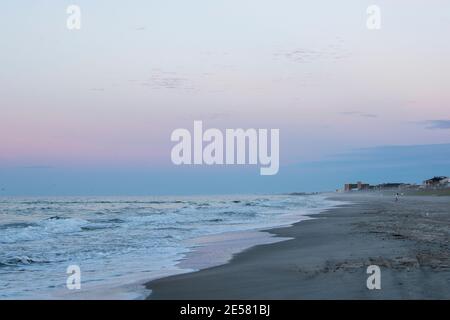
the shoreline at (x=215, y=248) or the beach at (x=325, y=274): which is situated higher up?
the beach at (x=325, y=274)

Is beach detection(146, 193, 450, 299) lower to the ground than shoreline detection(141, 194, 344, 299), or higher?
higher

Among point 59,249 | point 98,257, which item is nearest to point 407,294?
point 98,257

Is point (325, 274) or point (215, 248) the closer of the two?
point (325, 274)

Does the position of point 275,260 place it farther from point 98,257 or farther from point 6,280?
point 6,280

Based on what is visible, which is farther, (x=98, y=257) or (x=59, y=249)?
(x=59, y=249)

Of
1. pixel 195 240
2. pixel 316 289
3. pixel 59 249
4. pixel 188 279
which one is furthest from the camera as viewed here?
pixel 195 240

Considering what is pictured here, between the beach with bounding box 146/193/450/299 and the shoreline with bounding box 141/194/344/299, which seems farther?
the shoreline with bounding box 141/194/344/299

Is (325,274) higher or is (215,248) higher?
(325,274)

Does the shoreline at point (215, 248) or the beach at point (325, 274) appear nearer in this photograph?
the beach at point (325, 274)

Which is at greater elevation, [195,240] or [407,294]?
[407,294]

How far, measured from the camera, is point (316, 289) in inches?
342
